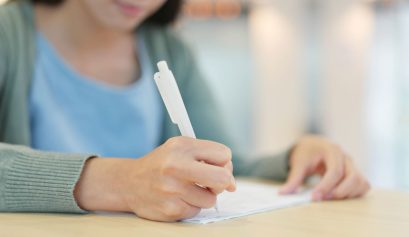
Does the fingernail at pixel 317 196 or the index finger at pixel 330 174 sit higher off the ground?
the index finger at pixel 330 174

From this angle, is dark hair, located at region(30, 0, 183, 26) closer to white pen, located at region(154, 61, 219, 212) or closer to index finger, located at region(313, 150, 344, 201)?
index finger, located at region(313, 150, 344, 201)

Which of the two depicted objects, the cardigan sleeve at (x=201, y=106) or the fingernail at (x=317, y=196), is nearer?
the fingernail at (x=317, y=196)

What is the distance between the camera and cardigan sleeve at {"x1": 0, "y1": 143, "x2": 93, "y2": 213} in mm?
606

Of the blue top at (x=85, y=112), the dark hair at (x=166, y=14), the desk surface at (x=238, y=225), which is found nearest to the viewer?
the desk surface at (x=238, y=225)

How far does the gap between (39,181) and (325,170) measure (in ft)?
1.41

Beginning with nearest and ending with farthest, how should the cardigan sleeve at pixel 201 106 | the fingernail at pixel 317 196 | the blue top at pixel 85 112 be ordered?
1. the fingernail at pixel 317 196
2. the blue top at pixel 85 112
3. the cardigan sleeve at pixel 201 106

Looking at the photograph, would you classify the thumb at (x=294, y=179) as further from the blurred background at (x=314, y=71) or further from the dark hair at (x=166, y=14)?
the blurred background at (x=314, y=71)

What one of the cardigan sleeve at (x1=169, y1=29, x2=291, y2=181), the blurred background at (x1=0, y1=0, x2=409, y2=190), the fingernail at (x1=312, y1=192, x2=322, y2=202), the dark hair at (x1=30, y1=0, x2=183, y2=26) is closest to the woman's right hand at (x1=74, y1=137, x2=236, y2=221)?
the fingernail at (x1=312, y1=192, x2=322, y2=202)

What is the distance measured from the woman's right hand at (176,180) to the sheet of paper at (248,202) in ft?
0.08

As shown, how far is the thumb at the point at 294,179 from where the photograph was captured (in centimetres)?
82

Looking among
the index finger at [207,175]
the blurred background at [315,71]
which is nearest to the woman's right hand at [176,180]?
the index finger at [207,175]

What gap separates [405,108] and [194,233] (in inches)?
141

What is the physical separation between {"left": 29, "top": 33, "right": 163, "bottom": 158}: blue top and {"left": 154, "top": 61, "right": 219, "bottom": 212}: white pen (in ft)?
1.55

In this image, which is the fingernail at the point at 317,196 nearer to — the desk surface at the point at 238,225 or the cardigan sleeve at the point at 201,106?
the desk surface at the point at 238,225
